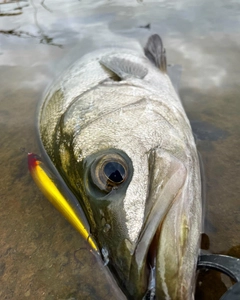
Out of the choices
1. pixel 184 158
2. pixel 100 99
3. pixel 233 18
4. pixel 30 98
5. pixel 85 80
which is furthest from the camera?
pixel 233 18

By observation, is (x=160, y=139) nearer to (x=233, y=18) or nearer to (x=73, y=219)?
(x=73, y=219)

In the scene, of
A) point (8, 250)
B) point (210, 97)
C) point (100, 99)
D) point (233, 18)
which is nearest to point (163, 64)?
point (210, 97)

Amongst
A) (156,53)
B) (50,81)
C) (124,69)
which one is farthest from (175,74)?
(50,81)

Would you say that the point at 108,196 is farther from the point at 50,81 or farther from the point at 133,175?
the point at 50,81

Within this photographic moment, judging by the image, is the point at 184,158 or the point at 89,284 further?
the point at 184,158

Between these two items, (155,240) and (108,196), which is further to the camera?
(108,196)

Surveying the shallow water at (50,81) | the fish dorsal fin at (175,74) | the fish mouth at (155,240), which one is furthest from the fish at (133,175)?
the fish dorsal fin at (175,74)

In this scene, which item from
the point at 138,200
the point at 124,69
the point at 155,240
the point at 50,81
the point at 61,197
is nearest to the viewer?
the point at 155,240

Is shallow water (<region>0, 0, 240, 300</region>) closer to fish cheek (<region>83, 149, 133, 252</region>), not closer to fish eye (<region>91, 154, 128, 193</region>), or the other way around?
fish cheek (<region>83, 149, 133, 252</region>)
